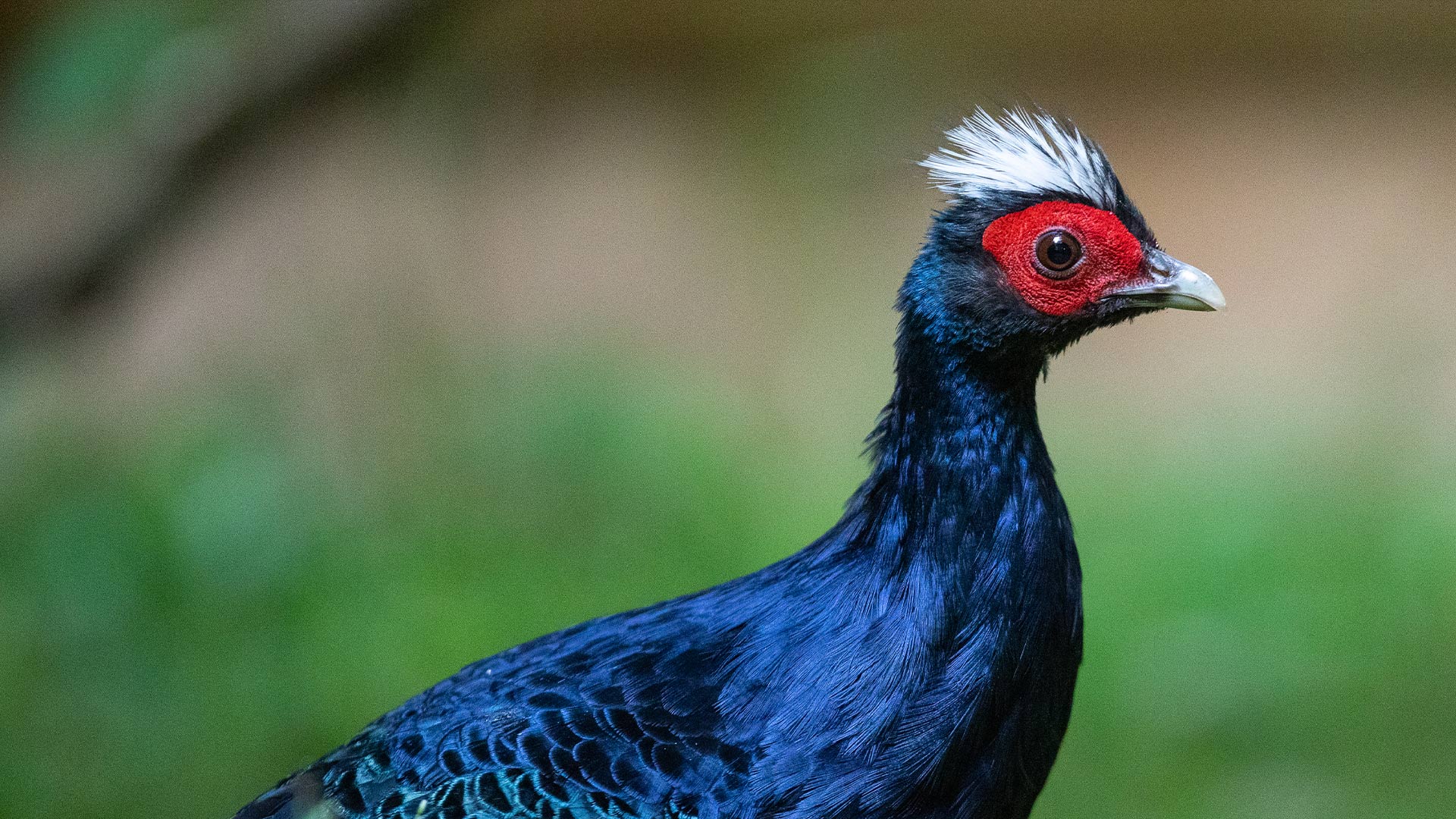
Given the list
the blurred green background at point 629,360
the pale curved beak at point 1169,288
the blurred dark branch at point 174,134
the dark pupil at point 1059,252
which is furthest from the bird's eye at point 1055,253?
the blurred dark branch at point 174,134

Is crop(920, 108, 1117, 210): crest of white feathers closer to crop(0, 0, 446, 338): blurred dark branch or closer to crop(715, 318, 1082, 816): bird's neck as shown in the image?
crop(715, 318, 1082, 816): bird's neck

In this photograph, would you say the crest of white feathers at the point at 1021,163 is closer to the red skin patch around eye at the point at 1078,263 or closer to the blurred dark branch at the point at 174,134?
the red skin patch around eye at the point at 1078,263

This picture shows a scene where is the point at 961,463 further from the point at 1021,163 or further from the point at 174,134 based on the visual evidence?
the point at 174,134

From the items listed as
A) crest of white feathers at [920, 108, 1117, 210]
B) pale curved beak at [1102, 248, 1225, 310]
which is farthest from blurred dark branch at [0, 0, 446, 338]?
pale curved beak at [1102, 248, 1225, 310]

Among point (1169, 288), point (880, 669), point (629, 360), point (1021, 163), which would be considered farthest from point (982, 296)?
point (629, 360)

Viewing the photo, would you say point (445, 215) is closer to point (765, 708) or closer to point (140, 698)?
point (140, 698)

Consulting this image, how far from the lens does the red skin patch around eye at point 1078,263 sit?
2449 mm

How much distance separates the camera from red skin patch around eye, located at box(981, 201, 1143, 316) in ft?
8.04

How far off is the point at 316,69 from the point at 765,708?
2.09 meters

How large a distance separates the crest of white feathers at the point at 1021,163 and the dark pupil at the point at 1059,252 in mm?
104

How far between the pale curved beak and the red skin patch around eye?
0.07 ft

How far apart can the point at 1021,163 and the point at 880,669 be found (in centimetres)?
99

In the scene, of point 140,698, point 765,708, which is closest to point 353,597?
point 140,698

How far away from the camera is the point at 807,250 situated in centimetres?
509
